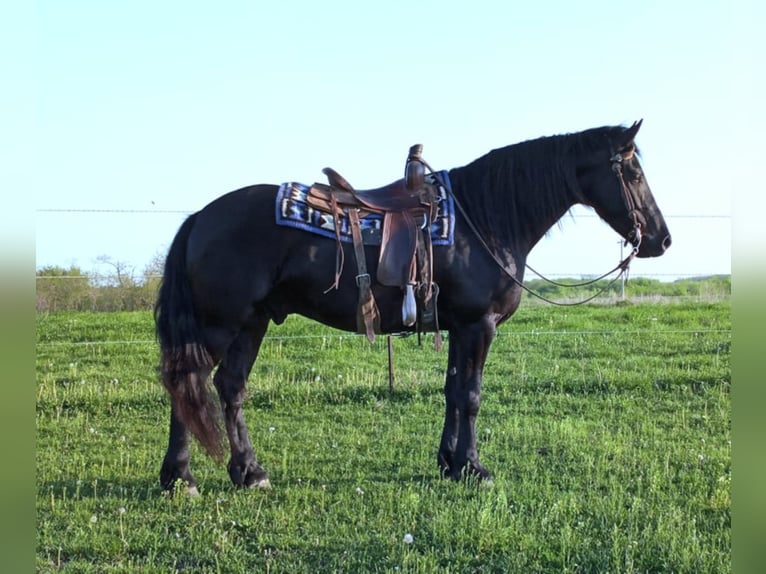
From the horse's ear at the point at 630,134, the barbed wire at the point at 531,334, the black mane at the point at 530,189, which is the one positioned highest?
the horse's ear at the point at 630,134

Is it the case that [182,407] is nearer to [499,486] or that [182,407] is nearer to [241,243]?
[241,243]

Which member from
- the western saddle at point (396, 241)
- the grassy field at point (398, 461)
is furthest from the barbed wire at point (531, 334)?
the western saddle at point (396, 241)

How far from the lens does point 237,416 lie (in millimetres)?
4332

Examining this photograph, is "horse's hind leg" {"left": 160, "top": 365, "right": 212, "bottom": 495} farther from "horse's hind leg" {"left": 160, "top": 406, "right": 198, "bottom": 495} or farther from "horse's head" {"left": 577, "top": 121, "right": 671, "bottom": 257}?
"horse's head" {"left": 577, "top": 121, "right": 671, "bottom": 257}

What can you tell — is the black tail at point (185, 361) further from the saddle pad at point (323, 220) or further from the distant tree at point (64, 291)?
the distant tree at point (64, 291)

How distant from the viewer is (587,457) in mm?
4801

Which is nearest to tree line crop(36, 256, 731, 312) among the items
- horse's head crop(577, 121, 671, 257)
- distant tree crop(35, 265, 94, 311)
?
distant tree crop(35, 265, 94, 311)

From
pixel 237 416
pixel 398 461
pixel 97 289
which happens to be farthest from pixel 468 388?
pixel 97 289

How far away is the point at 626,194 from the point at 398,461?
2440mm

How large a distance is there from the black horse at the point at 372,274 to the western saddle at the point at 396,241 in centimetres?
9

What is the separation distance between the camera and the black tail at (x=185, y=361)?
4.02 meters

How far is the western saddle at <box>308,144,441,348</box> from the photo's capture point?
4164 millimetres

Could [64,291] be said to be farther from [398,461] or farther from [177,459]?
[398,461]
